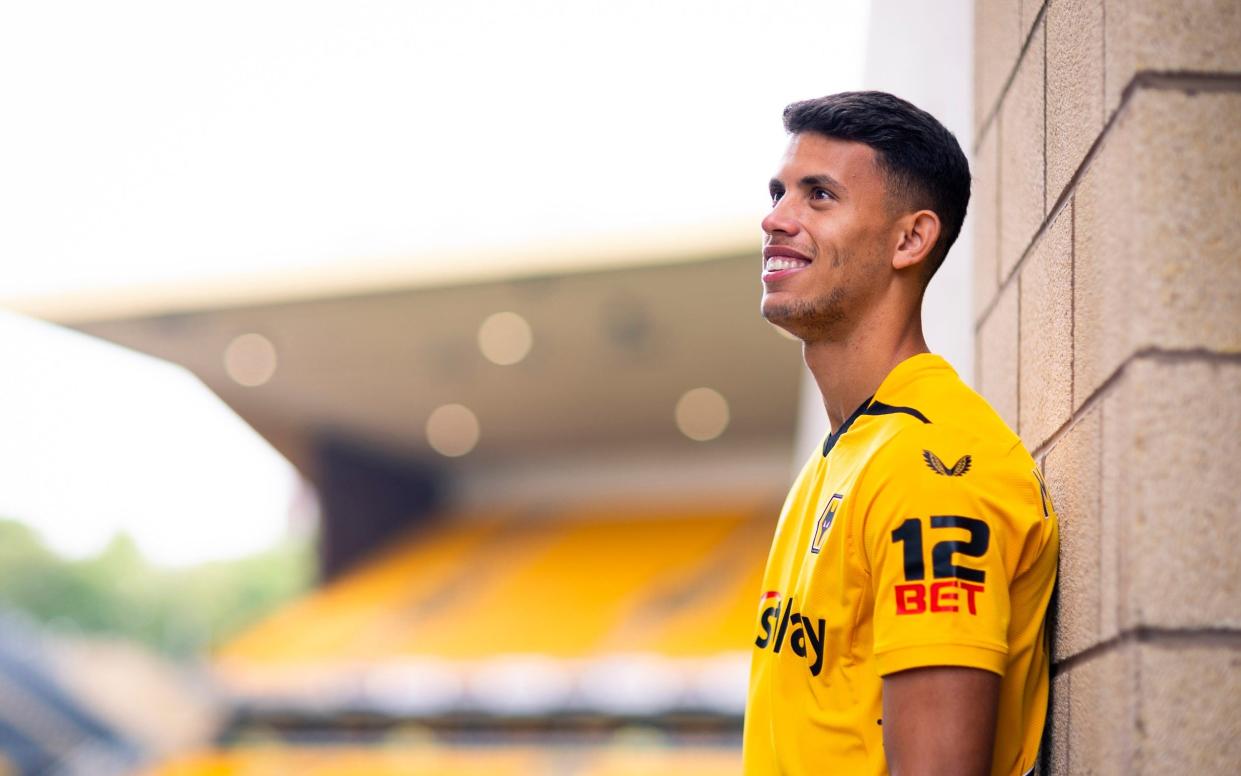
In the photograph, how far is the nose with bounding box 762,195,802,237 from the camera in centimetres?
141

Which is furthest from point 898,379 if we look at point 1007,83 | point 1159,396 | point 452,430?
point 452,430

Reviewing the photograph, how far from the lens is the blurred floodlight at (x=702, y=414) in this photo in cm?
1316

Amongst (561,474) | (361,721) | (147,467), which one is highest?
(147,467)

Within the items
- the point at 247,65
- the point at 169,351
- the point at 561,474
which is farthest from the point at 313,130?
the point at 561,474

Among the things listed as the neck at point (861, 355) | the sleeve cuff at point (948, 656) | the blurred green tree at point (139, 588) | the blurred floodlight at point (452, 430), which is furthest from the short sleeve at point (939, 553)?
the blurred green tree at point (139, 588)

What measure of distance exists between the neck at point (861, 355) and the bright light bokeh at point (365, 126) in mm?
7542

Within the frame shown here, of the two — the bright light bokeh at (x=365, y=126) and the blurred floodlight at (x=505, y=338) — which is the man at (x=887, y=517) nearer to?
the bright light bokeh at (x=365, y=126)

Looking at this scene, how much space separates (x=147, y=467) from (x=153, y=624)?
4286 millimetres

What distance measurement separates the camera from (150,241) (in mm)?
10562

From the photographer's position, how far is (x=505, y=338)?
11.5 meters

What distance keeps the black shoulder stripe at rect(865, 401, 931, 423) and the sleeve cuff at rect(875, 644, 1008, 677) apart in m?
0.26

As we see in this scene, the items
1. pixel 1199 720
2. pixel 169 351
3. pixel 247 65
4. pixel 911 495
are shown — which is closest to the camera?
pixel 1199 720

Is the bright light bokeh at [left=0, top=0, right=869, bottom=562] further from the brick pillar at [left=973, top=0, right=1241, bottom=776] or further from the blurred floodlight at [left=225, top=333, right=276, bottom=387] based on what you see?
the brick pillar at [left=973, top=0, right=1241, bottom=776]

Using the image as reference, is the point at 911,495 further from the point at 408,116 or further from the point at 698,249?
the point at 408,116
